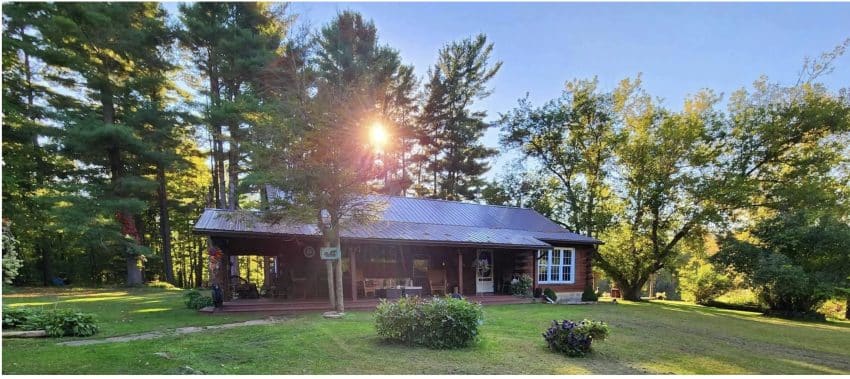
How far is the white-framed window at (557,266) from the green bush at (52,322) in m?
15.1

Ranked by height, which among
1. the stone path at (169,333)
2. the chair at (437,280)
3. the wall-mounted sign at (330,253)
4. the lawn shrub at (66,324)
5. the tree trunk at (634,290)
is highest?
the wall-mounted sign at (330,253)

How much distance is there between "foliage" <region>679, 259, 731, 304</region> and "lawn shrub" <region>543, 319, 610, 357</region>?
1766 centimetres

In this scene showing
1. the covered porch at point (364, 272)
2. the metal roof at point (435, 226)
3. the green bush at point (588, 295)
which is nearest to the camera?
the metal roof at point (435, 226)

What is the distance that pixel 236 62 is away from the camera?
19.1 metres

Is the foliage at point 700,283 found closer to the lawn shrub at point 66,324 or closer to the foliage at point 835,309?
the foliage at point 835,309

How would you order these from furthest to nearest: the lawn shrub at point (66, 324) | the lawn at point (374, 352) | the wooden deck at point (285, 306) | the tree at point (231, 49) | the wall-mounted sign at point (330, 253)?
1. the tree at point (231, 49)
2. the wooden deck at point (285, 306)
3. the wall-mounted sign at point (330, 253)
4. the lawn shrub at point (66, 324)
5. the lawn at point (374, 352)

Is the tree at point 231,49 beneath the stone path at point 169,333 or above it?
above

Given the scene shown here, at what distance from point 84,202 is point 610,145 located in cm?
2496

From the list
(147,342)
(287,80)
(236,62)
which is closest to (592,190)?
(287,80)

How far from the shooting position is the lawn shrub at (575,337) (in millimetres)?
6781

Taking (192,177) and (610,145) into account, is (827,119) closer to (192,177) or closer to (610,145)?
(610,145)

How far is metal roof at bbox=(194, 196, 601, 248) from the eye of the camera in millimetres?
12133

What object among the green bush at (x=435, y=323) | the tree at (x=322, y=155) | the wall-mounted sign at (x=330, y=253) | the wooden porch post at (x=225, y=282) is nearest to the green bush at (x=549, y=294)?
the tree at (x=322, y=155)

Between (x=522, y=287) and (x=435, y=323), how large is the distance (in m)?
10.5
